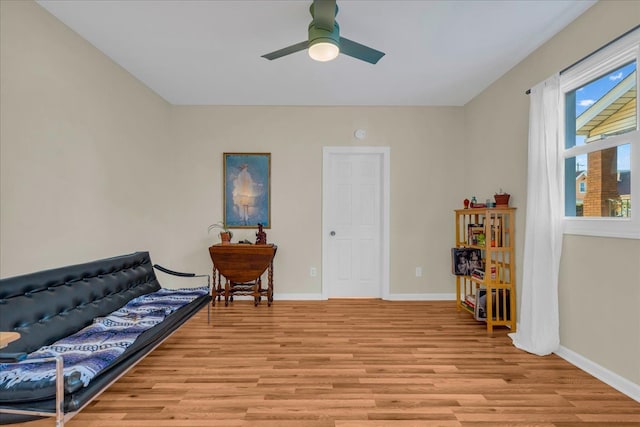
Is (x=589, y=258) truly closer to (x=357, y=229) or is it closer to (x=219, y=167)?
(x=357, y=229)

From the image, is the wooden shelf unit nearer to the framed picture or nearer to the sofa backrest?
the framed picture

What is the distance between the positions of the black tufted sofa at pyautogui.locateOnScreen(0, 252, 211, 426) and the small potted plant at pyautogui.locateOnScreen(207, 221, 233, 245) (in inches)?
44.9

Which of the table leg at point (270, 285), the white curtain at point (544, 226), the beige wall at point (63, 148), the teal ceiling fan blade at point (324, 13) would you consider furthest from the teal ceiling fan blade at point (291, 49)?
the table leg at point (270, 285)

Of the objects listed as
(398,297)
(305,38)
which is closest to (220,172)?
(305,38)

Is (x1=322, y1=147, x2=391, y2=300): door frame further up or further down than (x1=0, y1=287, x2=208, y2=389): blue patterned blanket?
further up

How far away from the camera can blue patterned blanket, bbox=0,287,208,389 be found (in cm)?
138

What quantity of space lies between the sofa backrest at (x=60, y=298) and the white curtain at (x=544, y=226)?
3213 mm

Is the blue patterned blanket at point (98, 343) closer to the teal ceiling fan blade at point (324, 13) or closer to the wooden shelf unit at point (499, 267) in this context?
the teal ceiling fan blade at point (324, 13)

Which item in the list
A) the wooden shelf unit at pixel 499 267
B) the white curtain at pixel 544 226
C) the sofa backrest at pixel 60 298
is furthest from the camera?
the wooden shelf unit at pixel 499 267

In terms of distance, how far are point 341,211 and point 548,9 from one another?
2678mm

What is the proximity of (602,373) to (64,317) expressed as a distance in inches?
134

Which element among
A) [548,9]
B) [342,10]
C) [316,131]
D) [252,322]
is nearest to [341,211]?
[316,131]

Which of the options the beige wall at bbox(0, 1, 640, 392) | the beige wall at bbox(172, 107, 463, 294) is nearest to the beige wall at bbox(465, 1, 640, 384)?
the beige wall at bbox(0, 1, 640, 392)

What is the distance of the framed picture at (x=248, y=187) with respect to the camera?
3941 mm
